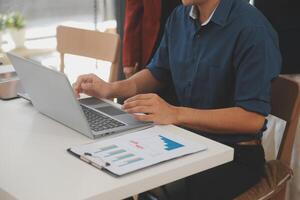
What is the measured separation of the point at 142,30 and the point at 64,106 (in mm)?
1294

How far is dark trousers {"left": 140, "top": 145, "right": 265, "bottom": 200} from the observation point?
1.50 m

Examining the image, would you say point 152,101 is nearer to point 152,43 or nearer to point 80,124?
point 80,124

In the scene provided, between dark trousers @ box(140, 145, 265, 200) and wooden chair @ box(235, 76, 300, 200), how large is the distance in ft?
0.12

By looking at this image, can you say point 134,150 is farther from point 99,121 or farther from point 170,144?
point 99,121

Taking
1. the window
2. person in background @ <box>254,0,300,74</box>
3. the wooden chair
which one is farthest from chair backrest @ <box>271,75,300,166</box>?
the window

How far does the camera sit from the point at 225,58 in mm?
1581

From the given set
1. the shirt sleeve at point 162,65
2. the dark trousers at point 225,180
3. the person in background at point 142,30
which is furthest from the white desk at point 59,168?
the person in background at point 142,30

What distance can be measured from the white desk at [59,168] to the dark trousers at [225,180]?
26 cm

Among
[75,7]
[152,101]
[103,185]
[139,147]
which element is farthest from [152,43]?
[103,185]

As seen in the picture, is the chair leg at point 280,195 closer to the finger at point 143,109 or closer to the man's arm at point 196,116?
the man's arm at point 196,116

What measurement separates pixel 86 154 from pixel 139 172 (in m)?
0.15

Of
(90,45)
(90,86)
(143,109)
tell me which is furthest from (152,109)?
(90,45)

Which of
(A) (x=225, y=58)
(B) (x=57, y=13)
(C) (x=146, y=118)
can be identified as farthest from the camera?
(B) (x=57, y=13)

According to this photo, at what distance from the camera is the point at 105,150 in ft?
3.87
